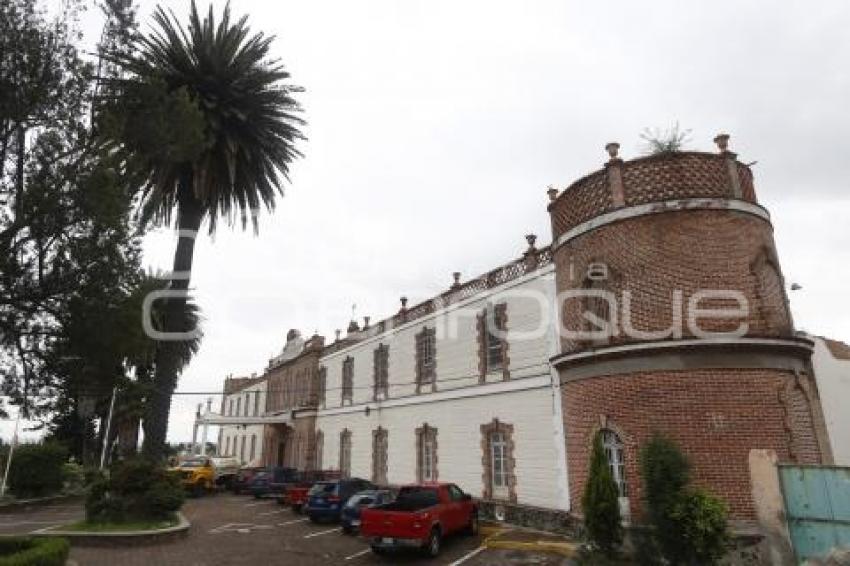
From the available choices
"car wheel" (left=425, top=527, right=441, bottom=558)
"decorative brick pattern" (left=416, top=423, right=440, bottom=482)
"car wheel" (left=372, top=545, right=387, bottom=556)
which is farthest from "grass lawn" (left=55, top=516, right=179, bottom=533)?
"decorative brick pattern" (left=416, top=423, right=440, bottom=482)

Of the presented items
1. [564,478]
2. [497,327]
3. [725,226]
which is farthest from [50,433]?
[725,226]

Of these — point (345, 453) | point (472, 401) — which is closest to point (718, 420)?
point (472, 401)

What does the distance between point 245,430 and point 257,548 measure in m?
41.3

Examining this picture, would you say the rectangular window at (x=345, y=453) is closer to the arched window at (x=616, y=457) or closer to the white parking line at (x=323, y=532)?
the white parking line at (x=323, y=532)

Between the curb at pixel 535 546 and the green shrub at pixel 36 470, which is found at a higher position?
the green shrub at pixel 36 470

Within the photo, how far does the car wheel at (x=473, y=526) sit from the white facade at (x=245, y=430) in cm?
3104

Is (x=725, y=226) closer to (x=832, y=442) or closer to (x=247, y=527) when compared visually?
(x=832, y=442)

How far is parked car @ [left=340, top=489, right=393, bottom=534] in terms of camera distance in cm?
1784

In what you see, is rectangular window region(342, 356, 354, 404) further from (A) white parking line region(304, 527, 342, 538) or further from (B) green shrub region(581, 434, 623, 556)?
(B) green shrub region(581, 434, 623, 556)

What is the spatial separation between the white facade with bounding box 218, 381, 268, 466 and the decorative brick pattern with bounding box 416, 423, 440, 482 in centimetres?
2398

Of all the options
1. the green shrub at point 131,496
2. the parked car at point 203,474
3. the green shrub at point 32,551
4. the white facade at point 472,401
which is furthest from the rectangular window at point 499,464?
the parked car at point 203,474

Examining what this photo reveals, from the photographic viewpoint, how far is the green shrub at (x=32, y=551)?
9.62 m

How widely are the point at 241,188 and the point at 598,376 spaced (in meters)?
15.5

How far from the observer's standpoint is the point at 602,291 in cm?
1580
